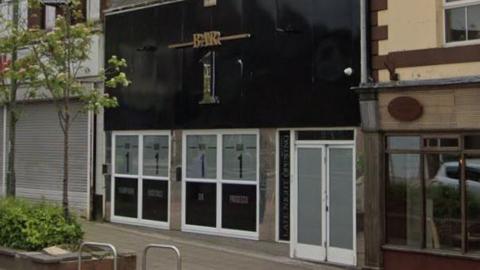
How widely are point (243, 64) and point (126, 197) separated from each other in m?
5.10

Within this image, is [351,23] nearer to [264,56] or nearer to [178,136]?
[264,56]

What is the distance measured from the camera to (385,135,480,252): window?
445 inches

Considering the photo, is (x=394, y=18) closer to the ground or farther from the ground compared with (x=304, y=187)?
farther from the ground

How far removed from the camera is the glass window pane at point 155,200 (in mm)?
16969

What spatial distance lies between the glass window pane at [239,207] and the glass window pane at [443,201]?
3968 millimetres

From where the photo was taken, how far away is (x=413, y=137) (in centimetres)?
1195

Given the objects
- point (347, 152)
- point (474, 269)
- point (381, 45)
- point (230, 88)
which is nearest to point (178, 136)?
point (230, 88)

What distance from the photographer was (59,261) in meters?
10.5

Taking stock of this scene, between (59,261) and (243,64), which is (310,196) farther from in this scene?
(59,261)

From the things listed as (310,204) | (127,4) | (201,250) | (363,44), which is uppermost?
(127,4)

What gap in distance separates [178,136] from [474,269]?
7.60 meters

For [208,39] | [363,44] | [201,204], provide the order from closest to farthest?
[363,44], [208,39], [201,204]

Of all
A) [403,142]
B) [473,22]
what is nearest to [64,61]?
[403,142]

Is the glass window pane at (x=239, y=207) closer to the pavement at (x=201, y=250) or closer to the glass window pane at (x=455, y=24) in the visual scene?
the pavement at (x=201, y=250)
